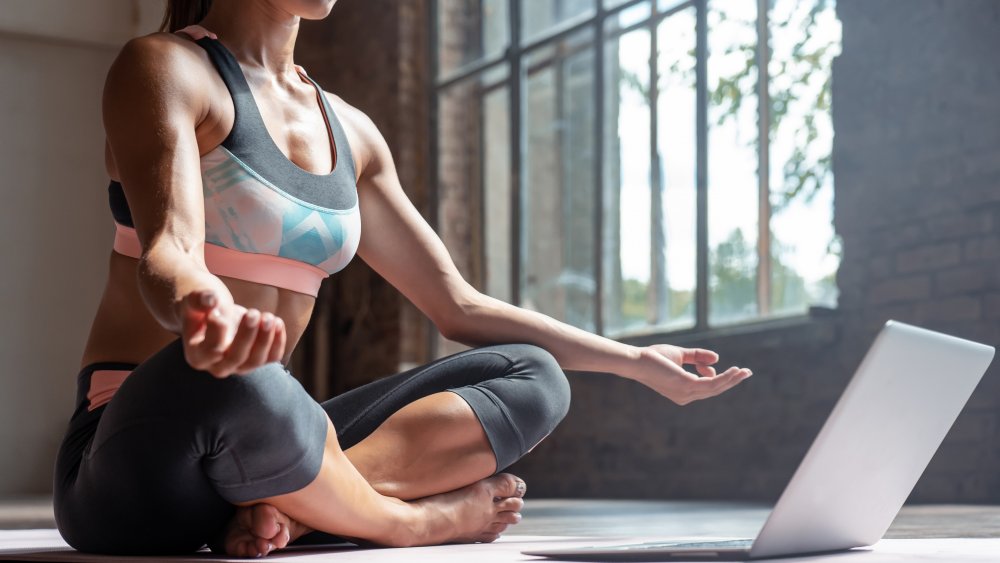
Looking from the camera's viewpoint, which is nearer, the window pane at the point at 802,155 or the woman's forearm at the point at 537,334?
the woman's forearm at the point at 537,334

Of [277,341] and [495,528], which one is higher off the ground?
[277,341]

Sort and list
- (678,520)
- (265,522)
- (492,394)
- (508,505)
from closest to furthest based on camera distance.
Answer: (265,522)
(492,394)
(508,505)
(678,520)

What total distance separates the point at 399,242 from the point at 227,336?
94 cm

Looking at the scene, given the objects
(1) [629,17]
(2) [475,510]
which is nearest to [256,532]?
(2) [475,510]

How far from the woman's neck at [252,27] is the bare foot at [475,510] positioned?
0.68 meters

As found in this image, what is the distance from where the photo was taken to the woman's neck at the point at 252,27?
6.11 ft

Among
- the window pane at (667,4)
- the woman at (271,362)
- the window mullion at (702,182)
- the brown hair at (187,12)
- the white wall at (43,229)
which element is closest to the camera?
the woman at (271,362)

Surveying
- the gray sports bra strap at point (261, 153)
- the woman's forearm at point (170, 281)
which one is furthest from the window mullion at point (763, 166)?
the woman's forearm at point (170, 281)

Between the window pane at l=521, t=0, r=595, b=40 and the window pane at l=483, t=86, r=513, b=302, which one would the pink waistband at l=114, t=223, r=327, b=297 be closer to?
the window pane at l=521, t=0, r=595, b=40

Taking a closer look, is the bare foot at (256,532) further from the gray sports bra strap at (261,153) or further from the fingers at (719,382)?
the fingers at (719,382)

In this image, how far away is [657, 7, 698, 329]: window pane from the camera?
6.56 meters

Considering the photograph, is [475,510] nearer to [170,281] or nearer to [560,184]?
[170,281]

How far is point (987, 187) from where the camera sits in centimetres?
495

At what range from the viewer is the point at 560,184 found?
24.7 feet
